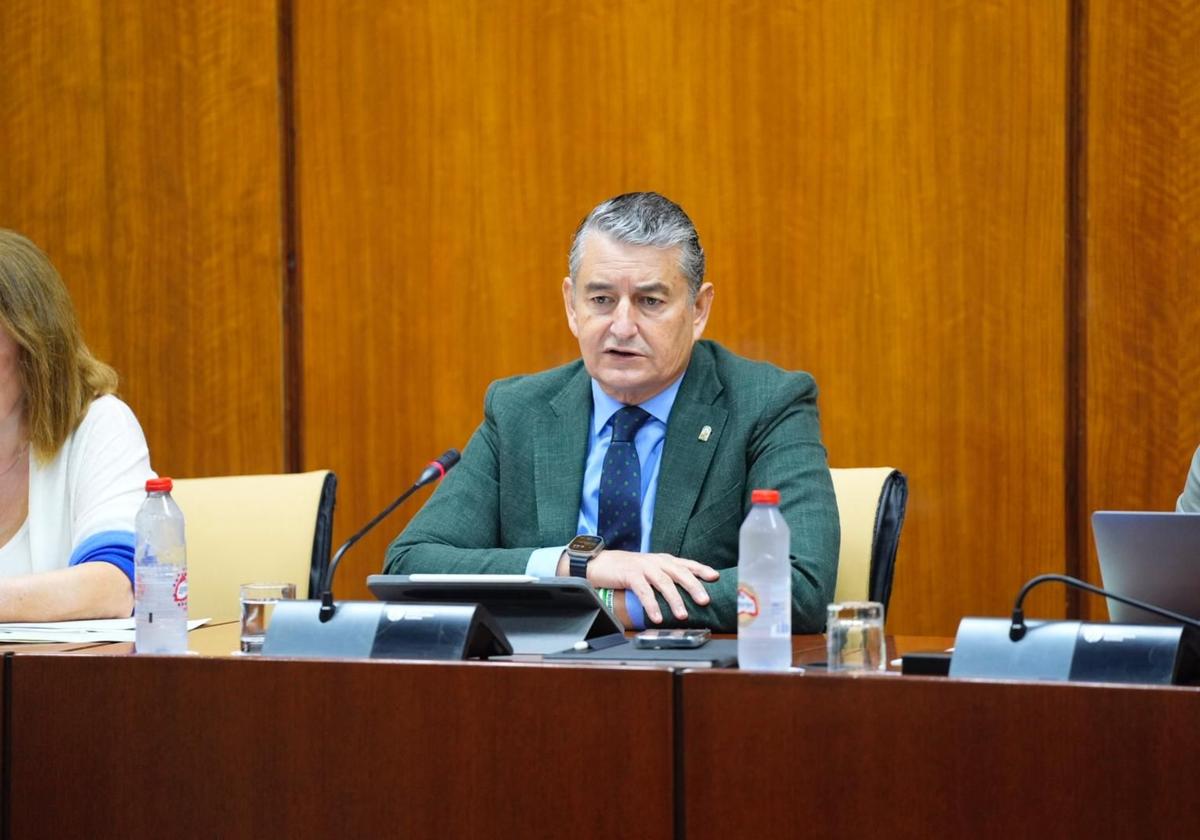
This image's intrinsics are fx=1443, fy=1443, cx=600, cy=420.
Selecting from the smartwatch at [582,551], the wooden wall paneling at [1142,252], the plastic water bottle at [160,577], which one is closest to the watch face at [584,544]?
the smartwatch at [582,551]

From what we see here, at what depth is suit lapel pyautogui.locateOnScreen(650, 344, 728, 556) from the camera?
8.48 feet

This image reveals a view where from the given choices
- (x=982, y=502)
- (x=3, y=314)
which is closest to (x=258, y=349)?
(x=3, y=314)

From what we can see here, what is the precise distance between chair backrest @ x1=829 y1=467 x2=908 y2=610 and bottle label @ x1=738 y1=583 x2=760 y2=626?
2.95 ft

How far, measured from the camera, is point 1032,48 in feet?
11.1

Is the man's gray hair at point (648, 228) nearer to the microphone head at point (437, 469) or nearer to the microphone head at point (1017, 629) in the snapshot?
the microphone head at point (437, 469)

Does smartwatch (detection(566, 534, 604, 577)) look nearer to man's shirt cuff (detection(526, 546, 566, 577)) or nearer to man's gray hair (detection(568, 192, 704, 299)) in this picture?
man's shirt cuff (detection(526, 546, 566, 577))

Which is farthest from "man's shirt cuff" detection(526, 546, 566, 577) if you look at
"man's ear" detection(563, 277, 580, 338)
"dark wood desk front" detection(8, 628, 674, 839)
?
"dark wood desk front" detection(8, 628, 674, 839)

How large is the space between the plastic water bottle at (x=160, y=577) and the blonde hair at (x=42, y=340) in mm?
767

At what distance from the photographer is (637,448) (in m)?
2.72

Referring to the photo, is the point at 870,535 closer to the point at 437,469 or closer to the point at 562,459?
the point at 562,459

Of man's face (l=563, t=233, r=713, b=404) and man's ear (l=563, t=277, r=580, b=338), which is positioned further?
man's ear (l=563, t=277, r=580, b=338)

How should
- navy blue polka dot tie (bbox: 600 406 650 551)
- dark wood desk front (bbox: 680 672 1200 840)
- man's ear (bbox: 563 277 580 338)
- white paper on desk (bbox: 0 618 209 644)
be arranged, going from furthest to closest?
man's ear (bbox: 563 277 580 338)
navy blue polka dot tie (bbox: 600 406 650 551)
white paper on desk (bbox: 0 618 209 644)
dark wood desk front (bbox: 680 672 1200 840)

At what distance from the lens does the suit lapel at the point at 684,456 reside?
258 cm

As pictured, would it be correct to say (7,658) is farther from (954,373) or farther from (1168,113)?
(1168,113)
